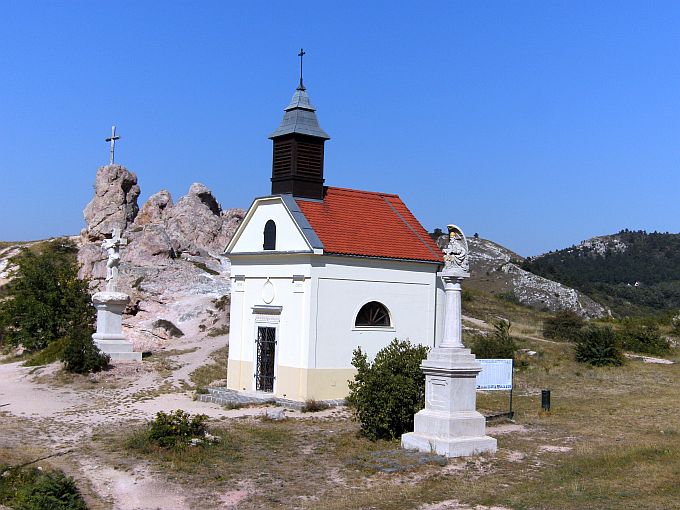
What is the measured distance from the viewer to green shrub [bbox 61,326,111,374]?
2581cm

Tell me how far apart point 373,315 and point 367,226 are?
3021 mm

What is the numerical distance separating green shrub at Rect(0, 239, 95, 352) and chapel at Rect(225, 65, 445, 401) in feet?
43.2

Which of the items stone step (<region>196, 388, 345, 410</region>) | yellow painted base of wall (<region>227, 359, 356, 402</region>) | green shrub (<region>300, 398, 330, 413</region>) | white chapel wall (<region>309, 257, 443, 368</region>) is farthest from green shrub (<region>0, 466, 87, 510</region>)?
white chapel wall (<region>309, 257, 443, 368</region>)

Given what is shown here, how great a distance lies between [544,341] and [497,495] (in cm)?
2678

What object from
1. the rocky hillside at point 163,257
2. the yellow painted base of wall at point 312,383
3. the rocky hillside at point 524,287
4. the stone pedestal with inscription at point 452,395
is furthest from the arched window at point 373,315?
the rocky hillside at point 524,287

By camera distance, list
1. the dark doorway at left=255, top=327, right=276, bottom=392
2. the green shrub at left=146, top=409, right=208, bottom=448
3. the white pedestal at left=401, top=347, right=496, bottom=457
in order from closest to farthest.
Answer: the white pedestal at left=401, top=347, right=496, bottom=457 < the green shrub at left=146, top=409, right=208, bottom=448 < the dark doorway at left=255, top=327, right=276, bottom=392

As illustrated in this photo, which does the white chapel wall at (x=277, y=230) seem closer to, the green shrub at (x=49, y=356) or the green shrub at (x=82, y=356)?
the green shrub at (x=82, y=356)

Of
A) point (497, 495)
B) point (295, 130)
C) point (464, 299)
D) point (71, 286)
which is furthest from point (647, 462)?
point (464, 299)

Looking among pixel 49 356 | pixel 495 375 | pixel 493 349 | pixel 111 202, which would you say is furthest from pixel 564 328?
pixel 111 202

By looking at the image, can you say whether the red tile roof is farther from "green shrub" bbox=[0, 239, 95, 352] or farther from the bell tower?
"green shrub" bbox=[0, 239, 95, 352]

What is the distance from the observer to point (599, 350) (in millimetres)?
30594

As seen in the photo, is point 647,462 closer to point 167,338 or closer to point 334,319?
point 334,319

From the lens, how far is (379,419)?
15.9 metres

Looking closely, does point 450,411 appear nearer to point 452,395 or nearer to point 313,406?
point 452,395
